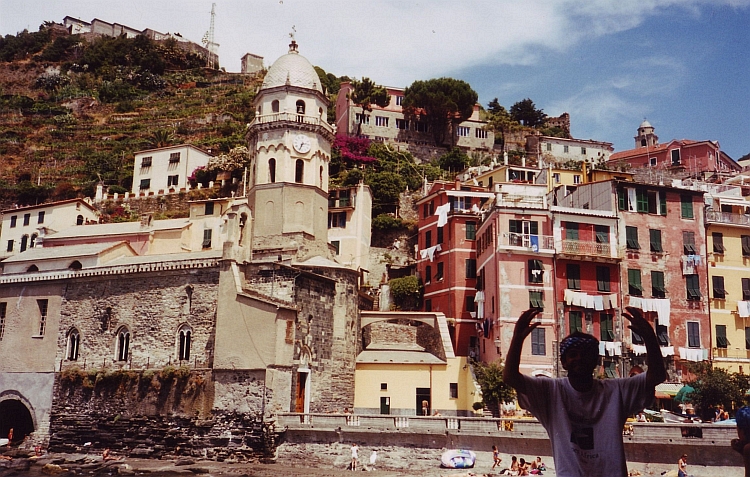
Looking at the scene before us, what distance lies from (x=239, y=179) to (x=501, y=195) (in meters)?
29.0

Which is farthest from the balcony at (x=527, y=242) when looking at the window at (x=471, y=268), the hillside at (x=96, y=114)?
the hillside at (x=96, y=114)

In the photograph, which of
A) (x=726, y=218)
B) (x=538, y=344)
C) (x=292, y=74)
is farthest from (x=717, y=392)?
(x=292, y=74)

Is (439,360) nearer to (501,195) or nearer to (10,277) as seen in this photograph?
(501,195)

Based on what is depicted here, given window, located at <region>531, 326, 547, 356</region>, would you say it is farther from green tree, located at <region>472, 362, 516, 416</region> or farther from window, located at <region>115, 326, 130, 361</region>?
window, located at <region>115, 326, 130, 361</region>

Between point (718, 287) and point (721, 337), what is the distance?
8.82 ft

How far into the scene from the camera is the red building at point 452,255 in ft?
141

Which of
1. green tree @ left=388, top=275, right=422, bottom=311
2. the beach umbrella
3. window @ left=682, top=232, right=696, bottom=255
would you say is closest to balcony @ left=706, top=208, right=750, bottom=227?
window @ left=682, top=232, right=696, bottom=255

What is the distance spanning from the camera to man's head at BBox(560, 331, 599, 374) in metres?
4.38

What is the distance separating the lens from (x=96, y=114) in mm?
93312

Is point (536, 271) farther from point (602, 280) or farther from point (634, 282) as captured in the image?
point (634, 282)

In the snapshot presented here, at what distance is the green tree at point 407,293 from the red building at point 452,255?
0.58 metres

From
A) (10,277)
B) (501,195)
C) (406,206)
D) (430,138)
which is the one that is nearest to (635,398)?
(501,195)

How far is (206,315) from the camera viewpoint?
115 feet

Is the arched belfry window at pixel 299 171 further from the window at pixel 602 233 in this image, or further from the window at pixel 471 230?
the window at pixel 602 233
